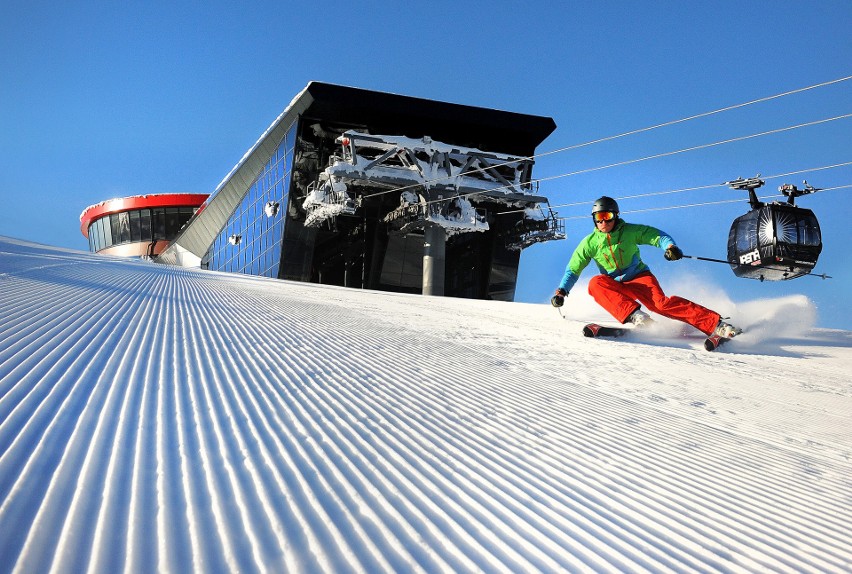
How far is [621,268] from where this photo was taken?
6.46 meters

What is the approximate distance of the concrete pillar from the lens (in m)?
24.5

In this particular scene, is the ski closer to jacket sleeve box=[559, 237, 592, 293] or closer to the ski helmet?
jacket sleeve box=[559, 237, 592, 293]

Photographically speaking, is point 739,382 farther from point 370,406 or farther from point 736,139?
point 736,139

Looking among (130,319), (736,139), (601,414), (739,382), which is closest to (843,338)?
(736,139)

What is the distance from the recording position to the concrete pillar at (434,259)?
24.5m

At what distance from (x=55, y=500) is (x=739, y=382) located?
416 cm

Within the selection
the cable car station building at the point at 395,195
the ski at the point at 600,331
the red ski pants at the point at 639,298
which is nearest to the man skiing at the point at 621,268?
the red ski pants at the point at 639,298

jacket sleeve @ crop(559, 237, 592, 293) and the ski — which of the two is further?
jacket sleeve @ crop(559, 237, 592, 293)

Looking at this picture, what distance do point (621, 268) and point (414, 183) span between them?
1847 cm

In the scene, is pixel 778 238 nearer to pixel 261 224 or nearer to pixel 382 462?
pixel 382 462

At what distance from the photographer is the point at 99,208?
178 feet

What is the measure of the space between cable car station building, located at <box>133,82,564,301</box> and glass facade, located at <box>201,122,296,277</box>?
156 millimetres

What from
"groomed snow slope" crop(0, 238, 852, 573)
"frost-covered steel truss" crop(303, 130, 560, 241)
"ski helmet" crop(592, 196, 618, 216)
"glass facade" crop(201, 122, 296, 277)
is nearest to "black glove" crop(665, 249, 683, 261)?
"ski helmet" crop(592, 196, 618, 216)

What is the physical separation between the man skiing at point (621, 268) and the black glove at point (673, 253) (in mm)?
10
